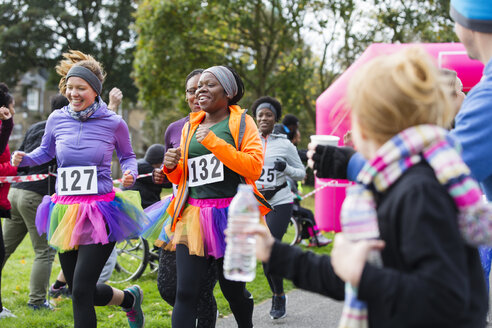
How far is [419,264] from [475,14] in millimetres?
1215

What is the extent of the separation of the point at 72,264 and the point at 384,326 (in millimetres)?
2942

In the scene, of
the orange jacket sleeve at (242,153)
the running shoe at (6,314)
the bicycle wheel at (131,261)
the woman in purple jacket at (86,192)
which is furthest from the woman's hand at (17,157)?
the bicycle wheel at (131,261)

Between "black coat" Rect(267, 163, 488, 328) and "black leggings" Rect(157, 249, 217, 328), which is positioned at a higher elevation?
"black coat" Rect(267, 163, 488, 328)

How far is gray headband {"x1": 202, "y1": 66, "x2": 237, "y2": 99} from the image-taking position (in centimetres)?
388

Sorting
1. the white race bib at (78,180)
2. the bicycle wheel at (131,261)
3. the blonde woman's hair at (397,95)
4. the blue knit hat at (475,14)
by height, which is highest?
the blue knit hat at (475,14)

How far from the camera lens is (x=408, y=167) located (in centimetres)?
159

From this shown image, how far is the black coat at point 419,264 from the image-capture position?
4.88ft

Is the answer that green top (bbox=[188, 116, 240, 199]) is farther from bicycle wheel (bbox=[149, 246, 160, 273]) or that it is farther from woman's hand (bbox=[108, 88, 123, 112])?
bicycle wheel (bbox=[149, 246, 160, 273])

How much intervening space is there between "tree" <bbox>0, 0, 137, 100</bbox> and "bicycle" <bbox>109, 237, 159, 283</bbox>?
24.5 meters

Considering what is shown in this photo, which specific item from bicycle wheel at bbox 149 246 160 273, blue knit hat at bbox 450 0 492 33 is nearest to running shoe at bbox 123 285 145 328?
bicycle wheel at bbox 149 246 160 273

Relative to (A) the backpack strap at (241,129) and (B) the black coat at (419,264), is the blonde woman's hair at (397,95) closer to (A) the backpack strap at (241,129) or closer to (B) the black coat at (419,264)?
(B) the black coat at (419,264)

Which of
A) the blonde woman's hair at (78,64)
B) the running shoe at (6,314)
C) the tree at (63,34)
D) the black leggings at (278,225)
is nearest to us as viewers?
the blonde woman's hair at (78,64)

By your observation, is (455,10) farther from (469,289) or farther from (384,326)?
(384,326)

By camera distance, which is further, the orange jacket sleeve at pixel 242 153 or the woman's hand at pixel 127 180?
the woman's hand at pixel 127 180
